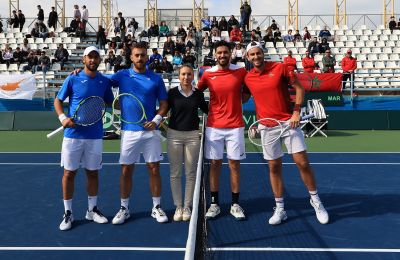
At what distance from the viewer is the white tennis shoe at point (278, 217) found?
6.09m

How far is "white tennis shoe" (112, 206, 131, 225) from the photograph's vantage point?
612cm

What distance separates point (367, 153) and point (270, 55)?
12824 millimetres

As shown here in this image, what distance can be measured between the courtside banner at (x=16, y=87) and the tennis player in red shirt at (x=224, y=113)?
13.3m

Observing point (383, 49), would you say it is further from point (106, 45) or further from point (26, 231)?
point (26, 231)

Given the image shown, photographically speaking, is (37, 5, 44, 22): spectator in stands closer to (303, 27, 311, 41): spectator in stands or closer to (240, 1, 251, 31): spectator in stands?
(240, 1, 251, 31): spectator in stands

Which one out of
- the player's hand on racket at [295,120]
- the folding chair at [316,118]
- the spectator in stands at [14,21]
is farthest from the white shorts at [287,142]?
the spectator in stands at [14,21]

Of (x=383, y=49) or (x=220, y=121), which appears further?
(x=383, y=49)

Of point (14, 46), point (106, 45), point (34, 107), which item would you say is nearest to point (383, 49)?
point (106, 45)

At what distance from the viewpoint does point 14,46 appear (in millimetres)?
26141

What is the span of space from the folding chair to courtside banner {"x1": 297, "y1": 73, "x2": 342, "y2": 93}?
247 centimetres

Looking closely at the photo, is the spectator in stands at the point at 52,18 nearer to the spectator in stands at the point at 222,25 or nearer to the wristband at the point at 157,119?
the spectator in stands at the point at 222,25

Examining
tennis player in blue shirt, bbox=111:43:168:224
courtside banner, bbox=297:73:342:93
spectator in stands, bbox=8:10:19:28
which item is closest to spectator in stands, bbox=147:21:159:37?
spectator in stands, bbox=8:10:19:28

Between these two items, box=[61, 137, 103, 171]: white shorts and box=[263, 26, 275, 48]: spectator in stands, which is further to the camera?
box=[263, 26, 275, 48]: spectator in stands

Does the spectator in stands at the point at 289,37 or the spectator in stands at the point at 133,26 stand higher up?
the spectator in stands at the point at 133,26
